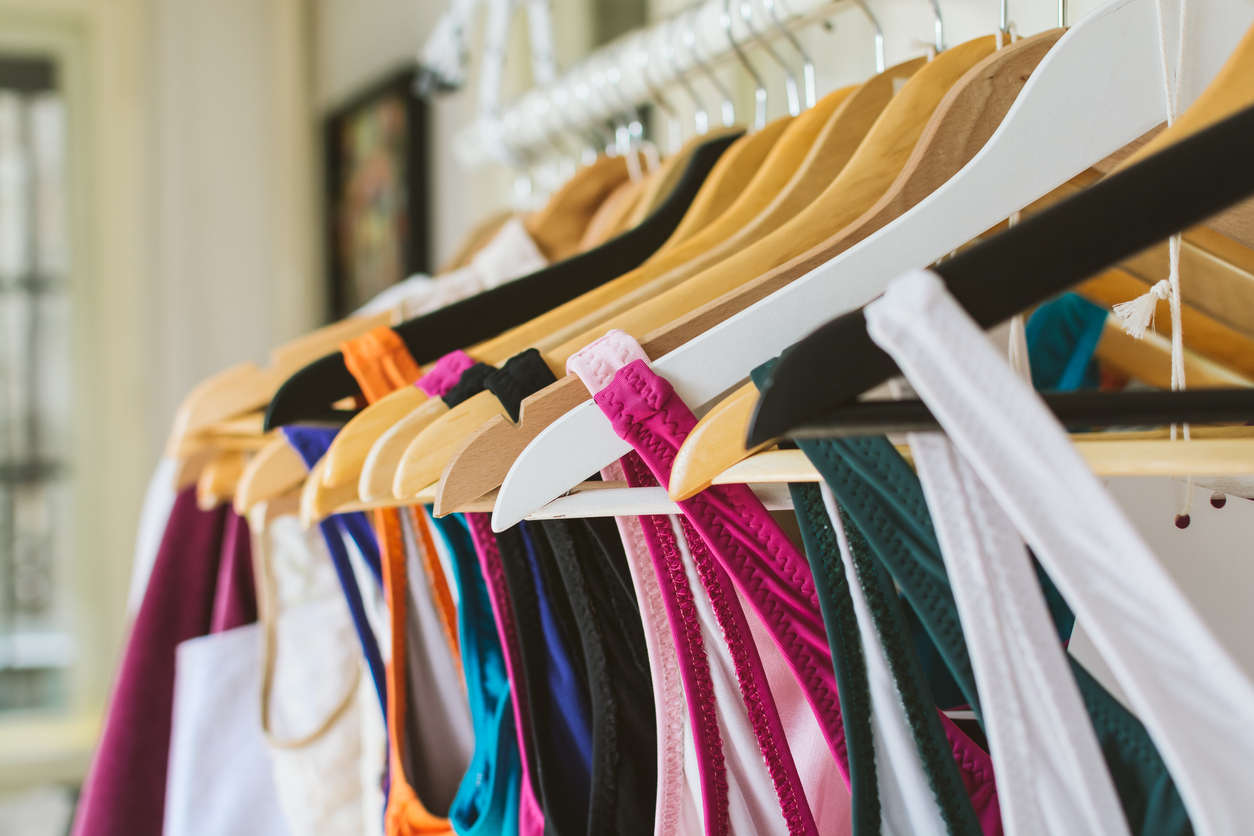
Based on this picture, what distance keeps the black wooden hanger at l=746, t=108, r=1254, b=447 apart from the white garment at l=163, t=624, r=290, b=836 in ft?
1.86

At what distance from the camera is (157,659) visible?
0.69 m

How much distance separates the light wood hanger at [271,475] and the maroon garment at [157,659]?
0.64 ft

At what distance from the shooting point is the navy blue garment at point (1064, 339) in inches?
21.5

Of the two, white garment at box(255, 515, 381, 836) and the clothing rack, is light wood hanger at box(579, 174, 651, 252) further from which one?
white garment at box(255, 515, 381, 836)

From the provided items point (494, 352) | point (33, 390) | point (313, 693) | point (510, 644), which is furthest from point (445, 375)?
point (33, 390)

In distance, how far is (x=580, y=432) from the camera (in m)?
0.32

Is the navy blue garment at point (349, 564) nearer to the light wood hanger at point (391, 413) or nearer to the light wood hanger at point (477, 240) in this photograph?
the light wood hanger at point (391, 413)

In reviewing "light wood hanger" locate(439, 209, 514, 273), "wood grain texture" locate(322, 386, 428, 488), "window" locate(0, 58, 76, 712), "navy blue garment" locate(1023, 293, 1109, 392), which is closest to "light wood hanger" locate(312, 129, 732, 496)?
"wood grain texture" locate(322, 386, 428, 488)

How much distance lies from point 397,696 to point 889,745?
1.02 ft

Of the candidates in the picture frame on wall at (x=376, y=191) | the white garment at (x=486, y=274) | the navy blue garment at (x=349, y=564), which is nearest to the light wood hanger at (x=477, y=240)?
the white garment at (x=486, y=274)

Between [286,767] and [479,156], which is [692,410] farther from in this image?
[479,156]

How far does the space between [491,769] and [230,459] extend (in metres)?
0.35

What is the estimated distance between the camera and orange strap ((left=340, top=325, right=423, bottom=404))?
1.49 ft

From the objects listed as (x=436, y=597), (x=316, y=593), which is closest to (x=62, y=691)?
(x=316, y=593)
